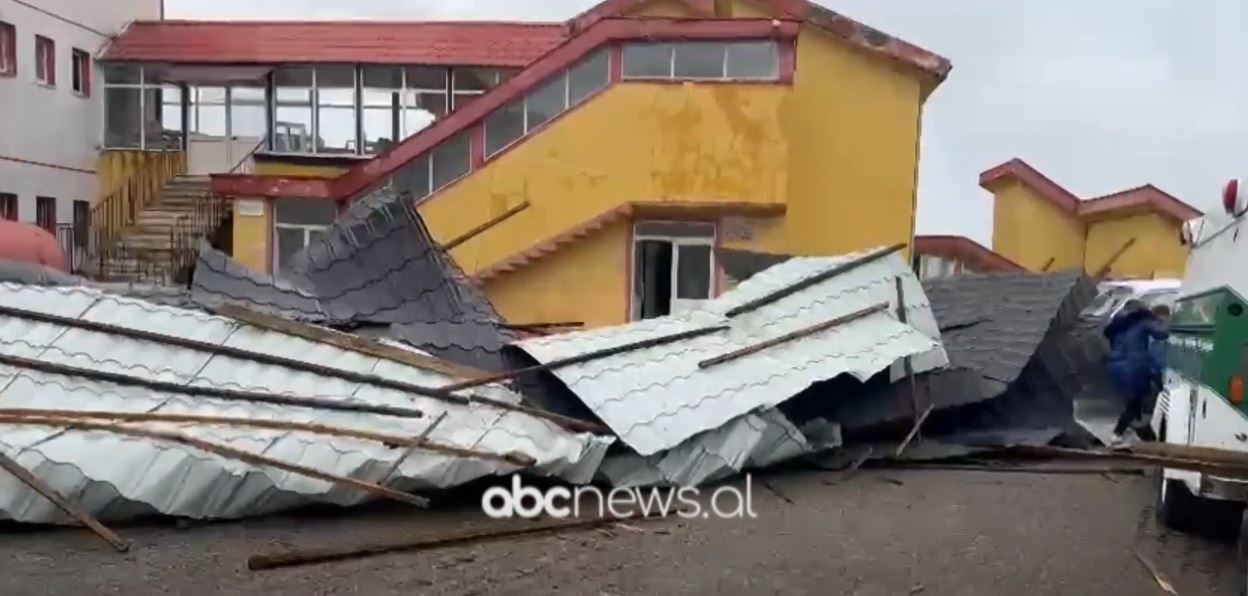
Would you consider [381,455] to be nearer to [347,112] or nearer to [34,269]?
[34,269]

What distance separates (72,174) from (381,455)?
2201cm

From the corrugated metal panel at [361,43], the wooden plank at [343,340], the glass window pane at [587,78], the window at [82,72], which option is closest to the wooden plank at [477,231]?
the glass window pane at [587,78]

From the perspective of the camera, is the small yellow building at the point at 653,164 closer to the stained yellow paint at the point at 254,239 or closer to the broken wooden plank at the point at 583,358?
the stained yellow paint at the point at 254,239

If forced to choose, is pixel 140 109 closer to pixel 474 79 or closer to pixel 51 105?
pixel 51 105

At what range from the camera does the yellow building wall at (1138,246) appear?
23203 mm

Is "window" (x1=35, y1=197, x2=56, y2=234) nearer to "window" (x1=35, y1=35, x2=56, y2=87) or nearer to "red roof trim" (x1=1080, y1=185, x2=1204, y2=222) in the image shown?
"window" (x1=35, y1=35, x2=56, y2=87)

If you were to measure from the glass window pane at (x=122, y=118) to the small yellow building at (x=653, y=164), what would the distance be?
32.9ft

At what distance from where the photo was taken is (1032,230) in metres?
25.3

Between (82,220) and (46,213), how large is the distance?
2.96ft

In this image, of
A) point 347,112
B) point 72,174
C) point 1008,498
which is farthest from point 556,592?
point 72,174

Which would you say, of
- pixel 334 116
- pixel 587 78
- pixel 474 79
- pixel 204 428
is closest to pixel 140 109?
pixel 334 116

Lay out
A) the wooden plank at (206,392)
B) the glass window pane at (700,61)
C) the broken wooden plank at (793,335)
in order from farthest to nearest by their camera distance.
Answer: the glass window pane at (700,61), the broken wooden plank at (793,335), the wooden plank at (206,392)

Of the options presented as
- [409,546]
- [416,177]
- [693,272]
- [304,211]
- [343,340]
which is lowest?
[409,546]

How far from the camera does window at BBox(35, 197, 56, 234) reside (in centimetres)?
2553
